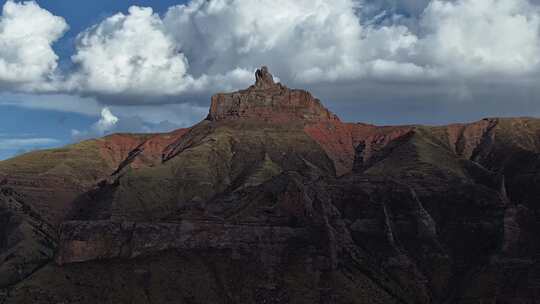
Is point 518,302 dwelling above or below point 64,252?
below

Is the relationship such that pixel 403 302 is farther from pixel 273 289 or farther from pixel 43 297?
pixel 43 297

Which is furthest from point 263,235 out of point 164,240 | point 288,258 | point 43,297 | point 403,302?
point 43,297

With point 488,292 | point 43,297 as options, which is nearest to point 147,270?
point 43,297

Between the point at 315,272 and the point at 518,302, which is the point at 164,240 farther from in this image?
the point at 518,302

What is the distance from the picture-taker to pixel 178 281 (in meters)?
188

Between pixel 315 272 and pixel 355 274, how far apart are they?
964cm

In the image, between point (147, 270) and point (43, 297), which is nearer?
point (43, 297)

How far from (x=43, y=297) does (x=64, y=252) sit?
15.6m

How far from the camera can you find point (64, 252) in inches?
7485

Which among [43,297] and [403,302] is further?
[403,302]

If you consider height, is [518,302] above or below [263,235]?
below

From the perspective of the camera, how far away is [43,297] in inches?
6944

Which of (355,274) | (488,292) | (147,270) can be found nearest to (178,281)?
(147,270)

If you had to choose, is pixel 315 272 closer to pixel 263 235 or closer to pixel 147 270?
pixel 263 235
